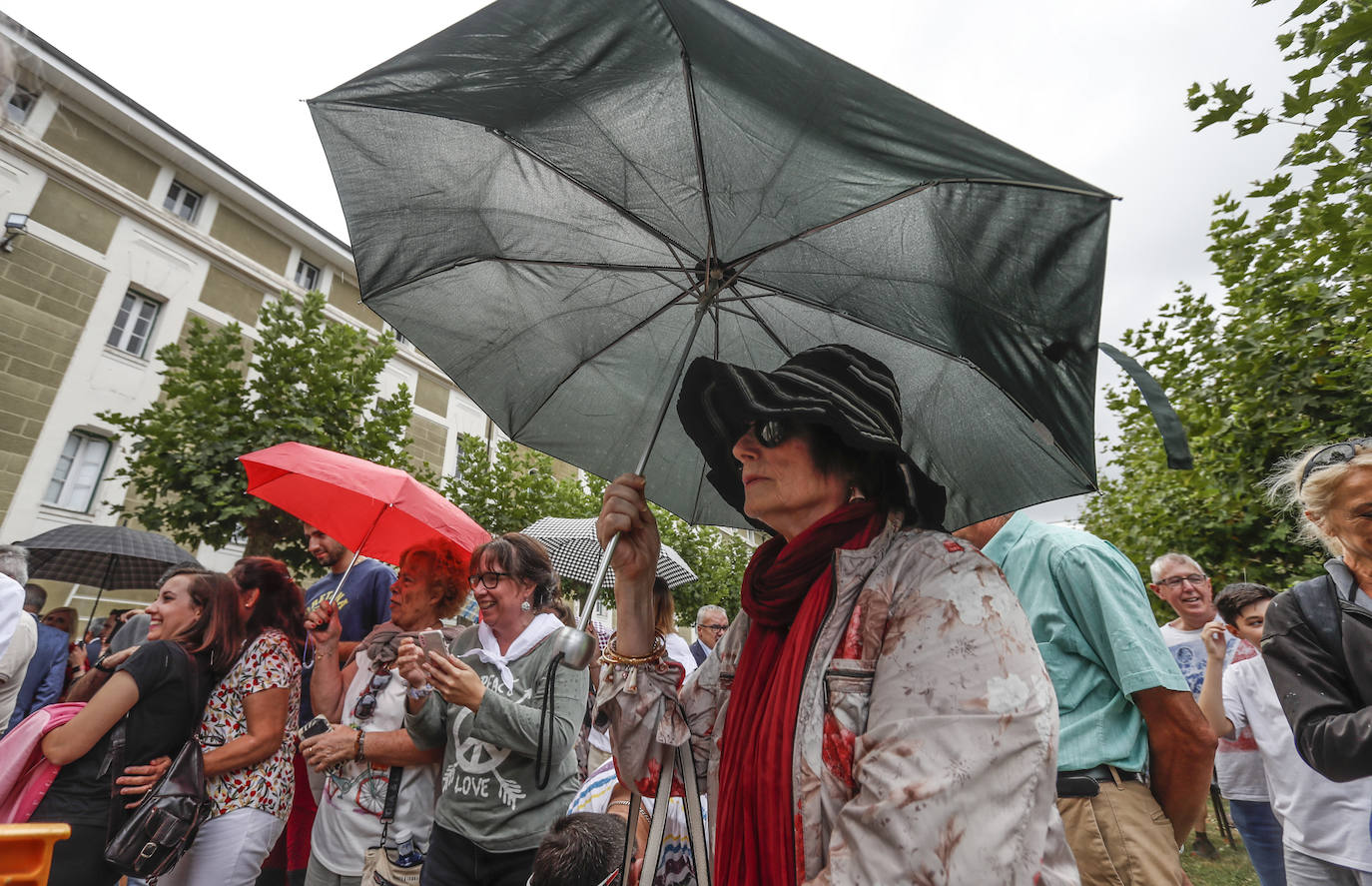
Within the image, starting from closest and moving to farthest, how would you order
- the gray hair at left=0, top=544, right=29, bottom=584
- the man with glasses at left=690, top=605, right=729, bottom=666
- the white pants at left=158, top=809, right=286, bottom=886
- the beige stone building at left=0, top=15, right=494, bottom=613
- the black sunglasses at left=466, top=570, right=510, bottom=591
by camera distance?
the white pants at left=158, top=809, right=286, bottom=886, the black sunglasses at left=466, top=570, right=510, bottom=591, the gray hair at left=0, top=544, right=29, bottom=584, the man with glasses at left=690, top=605, right=729, bottom=666, the beige stone building at left=0, top=15, right=494, bottom=613

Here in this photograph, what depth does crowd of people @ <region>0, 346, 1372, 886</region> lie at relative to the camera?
1.06 meters

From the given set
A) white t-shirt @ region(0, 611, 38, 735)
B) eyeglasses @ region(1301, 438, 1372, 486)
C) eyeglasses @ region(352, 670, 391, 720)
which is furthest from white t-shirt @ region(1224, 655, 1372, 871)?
white t-shirt @ region(0, 611, 38, 735)

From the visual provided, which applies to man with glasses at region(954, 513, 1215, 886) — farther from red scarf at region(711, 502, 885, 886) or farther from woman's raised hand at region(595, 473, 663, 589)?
woman's raised hand at region(595, 473, 663, 589)

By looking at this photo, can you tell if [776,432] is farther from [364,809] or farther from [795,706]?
[364,809]

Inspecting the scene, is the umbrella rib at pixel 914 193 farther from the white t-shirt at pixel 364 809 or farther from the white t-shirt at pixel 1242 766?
the white t-shirt at pixel 1242 766

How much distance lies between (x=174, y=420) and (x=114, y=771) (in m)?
10.6

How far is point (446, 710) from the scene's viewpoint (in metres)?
3.35

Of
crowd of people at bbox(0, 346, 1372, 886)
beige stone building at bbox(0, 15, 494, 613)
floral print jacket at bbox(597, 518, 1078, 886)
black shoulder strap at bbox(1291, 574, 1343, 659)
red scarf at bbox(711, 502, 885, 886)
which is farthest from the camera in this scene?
beige stone building at bbox(0, 15, 494, 613)

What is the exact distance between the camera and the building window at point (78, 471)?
1458cm

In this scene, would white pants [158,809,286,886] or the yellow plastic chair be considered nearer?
the yellow plastic chair

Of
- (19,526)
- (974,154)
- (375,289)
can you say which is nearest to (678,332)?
(375,289)

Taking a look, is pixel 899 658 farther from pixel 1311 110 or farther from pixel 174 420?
pixel 174 420

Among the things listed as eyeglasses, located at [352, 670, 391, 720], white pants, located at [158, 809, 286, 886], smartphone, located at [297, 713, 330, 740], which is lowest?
white pants, located at [158, 809, 286, 886]

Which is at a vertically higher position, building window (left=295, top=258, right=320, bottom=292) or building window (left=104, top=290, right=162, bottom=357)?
building window (left=295, top=258, right=320, bottom=292)
